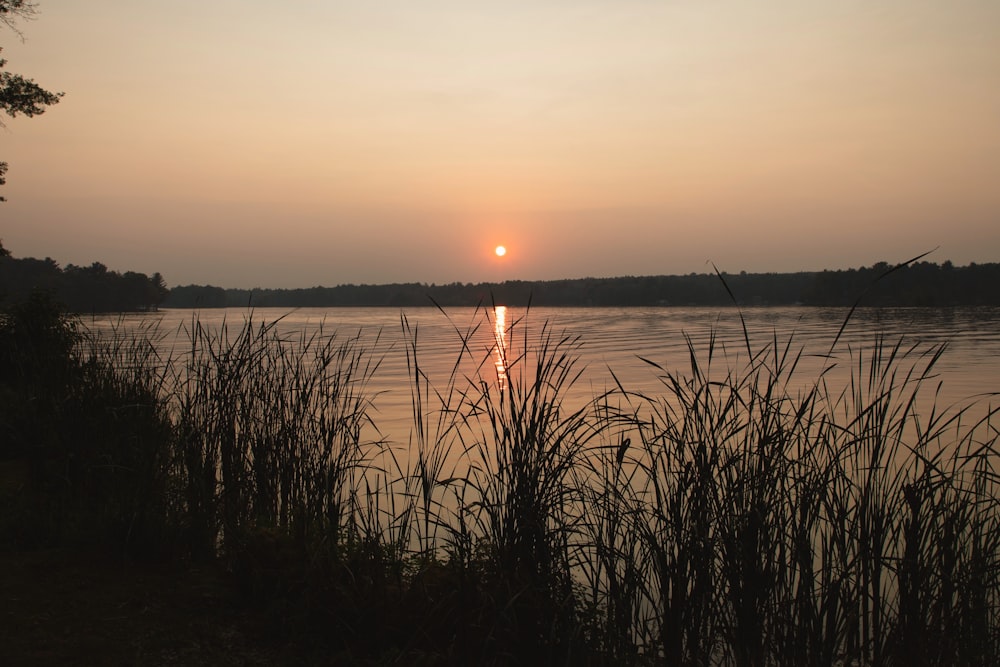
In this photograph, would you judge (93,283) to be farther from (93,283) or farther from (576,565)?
(576,565)

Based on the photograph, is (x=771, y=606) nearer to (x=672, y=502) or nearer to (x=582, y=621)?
(x=672, y=502)

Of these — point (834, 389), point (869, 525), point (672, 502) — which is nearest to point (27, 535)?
point (672, 502)

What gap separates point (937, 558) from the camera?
3.79m

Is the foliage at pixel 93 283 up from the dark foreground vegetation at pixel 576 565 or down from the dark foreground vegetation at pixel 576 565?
up

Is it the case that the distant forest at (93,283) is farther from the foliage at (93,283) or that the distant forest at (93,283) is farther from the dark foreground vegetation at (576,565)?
the dark foreground vegetation at (576,565)

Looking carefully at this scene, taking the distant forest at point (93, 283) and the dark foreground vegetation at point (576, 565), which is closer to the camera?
the dark foreground vegetation at point (576, 565)

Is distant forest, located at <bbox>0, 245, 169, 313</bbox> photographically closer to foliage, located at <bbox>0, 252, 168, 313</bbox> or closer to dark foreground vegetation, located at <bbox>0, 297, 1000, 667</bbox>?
foliage, located at <bbox>0, 252, 168, 313</bbox>

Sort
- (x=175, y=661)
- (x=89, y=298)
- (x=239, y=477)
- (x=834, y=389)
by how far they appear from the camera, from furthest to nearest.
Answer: (x=89, y=298) → (x=834, y=389) → (x=239, y=477) → (x=175, y=661)

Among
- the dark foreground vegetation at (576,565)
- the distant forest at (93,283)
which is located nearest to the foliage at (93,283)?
the distant forest at (93,283)

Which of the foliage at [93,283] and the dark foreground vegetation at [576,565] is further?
the foliage at [93,283]

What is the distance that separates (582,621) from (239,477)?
3.15 meters

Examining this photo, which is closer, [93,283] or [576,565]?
[576,565]

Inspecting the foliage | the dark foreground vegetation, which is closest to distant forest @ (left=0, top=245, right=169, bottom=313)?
the foliage

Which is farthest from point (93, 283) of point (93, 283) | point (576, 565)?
point (576, 565)
